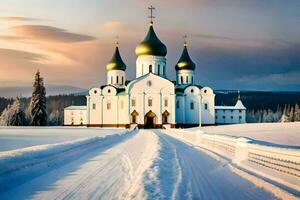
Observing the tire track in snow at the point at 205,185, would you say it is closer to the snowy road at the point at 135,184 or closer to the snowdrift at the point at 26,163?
the snowy road at the point at 135,184

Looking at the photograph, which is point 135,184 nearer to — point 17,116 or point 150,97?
point 150,97

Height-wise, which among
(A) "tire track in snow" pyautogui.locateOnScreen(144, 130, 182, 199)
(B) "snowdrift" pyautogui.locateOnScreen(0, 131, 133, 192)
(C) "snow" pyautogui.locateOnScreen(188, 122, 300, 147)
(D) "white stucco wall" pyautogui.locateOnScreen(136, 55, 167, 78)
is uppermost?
(D) "white stucco wall" pyautogui.locateOnScreen(136, 55, 167, 78)

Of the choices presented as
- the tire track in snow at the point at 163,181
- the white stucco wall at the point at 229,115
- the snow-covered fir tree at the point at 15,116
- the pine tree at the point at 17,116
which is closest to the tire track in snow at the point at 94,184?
the tire track in snow at the point at 163,181

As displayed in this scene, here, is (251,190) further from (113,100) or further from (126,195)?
(113,100)

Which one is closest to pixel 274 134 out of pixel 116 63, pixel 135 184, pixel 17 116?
pixel 135 184

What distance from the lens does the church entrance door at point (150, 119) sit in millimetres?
79250

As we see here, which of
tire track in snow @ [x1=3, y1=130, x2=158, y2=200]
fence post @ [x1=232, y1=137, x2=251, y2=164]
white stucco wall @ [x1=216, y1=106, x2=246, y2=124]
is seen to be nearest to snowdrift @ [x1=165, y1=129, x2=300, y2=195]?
fence post @ [x1=232, y1=137, x2=251, y2=164]

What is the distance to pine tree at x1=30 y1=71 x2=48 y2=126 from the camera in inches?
3093

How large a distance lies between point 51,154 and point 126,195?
22.5 ft

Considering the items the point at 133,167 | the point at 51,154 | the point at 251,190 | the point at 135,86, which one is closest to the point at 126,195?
the point at 251,190

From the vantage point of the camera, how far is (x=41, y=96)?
79625 mm

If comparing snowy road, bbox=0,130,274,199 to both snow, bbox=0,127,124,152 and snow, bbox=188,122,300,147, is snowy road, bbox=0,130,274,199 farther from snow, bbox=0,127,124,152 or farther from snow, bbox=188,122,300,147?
snow, bbox=188,122,300,147

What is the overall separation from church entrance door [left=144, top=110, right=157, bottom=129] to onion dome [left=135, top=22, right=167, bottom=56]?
38.8 ft

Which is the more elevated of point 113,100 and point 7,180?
point 113,100
